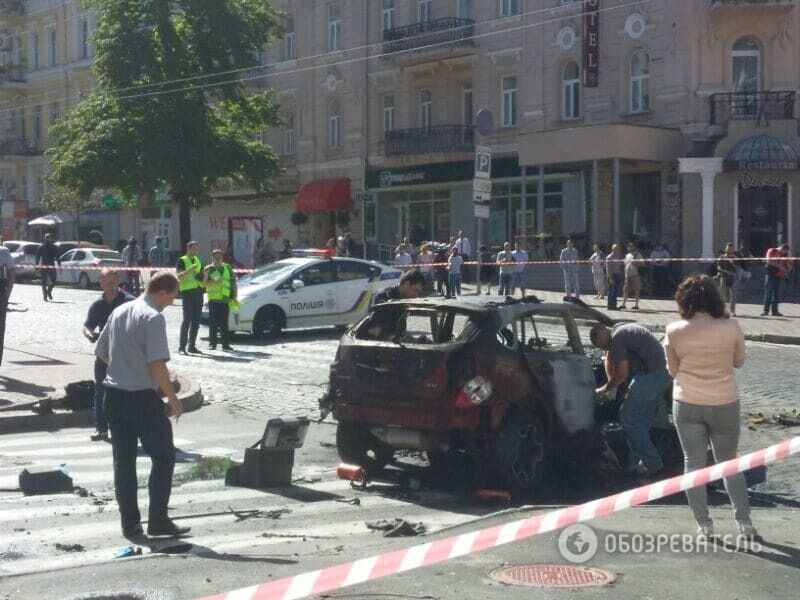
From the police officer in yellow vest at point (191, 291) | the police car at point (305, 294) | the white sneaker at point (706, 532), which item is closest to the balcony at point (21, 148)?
the police car at point (305, 294)

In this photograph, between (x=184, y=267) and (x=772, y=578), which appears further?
(x=184, y=267)

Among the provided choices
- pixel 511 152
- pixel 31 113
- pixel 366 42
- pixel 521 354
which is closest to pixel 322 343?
pixel 521 354

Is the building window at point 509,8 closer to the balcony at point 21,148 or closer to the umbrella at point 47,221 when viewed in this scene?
the umbrella at point 47,221

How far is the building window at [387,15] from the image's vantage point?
144ft

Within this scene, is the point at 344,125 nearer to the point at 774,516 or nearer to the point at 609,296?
the point at 609,296

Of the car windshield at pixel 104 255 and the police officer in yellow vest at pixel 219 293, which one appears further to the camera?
the car windshield at pixel 104 255

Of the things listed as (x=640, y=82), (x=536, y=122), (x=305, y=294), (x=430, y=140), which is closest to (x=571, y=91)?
(x=536, y=122)

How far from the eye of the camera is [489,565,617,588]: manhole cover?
21.9 feet

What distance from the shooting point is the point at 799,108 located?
109 feet

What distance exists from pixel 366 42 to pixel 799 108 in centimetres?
1706

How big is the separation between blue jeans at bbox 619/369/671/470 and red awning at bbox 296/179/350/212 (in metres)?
35.6

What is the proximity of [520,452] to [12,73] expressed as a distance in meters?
61.6

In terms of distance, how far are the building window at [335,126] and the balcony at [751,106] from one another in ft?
55.8

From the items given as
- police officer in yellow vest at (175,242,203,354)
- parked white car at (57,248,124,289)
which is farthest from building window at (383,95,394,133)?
police officer in yellow vest at (175,242,203,354)
